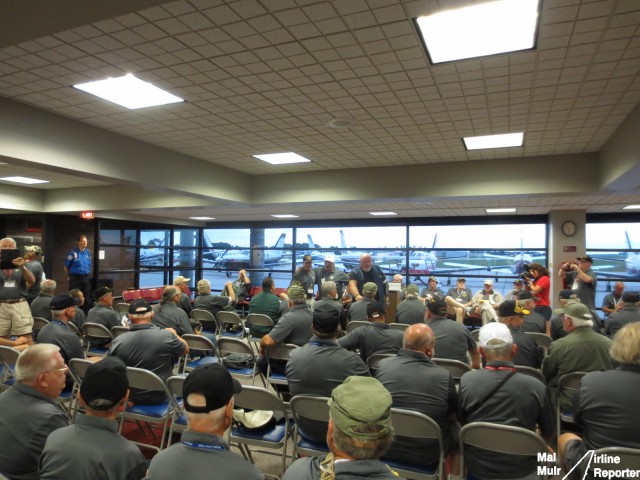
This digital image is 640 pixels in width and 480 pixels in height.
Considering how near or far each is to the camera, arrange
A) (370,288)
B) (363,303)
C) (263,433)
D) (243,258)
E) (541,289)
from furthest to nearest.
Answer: (243,258) → (541,289) → (363,303) → (370,288) → (263,433)

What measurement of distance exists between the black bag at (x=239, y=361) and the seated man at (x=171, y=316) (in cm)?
57

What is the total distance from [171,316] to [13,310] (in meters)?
1.99

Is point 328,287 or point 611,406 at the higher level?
point 328,287

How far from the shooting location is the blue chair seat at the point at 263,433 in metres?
Answer: 2.44

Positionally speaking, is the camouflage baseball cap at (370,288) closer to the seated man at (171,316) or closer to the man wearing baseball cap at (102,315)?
the seated man at (171,316)

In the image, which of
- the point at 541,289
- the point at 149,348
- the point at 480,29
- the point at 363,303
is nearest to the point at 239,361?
the point at 149,348

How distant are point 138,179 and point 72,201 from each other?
4.41 metres

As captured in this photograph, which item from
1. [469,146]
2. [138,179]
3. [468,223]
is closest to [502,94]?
[469,146]

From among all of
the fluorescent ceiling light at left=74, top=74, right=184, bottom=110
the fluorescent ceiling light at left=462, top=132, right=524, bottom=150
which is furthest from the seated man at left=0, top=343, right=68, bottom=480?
the fluorescent ceiling light at left=462, top=132, right=524, bottom=150

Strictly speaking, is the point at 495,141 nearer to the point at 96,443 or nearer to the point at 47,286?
the point at 96,443

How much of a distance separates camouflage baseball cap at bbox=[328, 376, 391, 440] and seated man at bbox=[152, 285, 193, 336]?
11.2ft

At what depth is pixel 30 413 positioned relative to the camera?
176 centimetres

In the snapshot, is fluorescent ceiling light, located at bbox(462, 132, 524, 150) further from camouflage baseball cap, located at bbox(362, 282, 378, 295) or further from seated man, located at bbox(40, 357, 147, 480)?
seated man, located at bbox(40, 357, 147, 480)

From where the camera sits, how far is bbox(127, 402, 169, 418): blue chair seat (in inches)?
109
